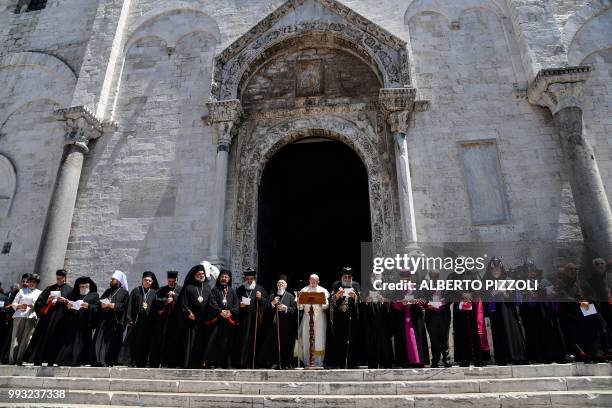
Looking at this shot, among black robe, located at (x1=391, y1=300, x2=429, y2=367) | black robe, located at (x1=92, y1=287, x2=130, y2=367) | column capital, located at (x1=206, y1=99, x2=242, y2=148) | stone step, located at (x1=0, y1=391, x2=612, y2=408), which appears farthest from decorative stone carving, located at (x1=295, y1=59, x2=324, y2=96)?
stone step, located at (x1=0, y1=391, x2=612, y2=408)

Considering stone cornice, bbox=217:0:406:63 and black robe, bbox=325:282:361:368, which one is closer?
black robe, bbox=325:282:361:368

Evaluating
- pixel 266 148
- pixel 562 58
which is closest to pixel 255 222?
pixel 266 148

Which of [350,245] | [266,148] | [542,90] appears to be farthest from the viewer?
[350,245]

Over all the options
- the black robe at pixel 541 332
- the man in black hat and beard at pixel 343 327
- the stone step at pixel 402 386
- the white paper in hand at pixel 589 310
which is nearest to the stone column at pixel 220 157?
the man in black hat and beard at pixel 343 327

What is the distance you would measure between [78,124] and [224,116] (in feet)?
13.2

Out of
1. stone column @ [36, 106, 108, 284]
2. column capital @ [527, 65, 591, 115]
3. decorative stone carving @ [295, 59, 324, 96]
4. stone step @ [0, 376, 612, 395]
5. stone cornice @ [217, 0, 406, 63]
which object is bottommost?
stone step @ [0, 376, 612, 395]

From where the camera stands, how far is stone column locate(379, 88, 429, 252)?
977 cm

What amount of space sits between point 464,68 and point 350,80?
309 centimetres

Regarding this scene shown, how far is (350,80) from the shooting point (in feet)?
38.4

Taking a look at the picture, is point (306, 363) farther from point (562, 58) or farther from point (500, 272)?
point (562, 58)

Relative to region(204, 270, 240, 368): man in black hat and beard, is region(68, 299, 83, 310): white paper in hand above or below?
above

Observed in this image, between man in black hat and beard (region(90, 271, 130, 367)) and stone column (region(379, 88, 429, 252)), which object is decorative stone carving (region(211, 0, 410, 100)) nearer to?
stone column (region(379, 88, 429, 252))

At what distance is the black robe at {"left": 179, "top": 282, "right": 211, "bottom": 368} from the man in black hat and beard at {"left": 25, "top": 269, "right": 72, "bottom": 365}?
2.13 metres

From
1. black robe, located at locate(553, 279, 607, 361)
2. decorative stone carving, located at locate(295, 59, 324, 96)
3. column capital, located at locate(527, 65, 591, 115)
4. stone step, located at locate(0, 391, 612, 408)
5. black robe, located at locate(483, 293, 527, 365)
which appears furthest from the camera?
decorative stone carving, located at locate(295, 59, 324, 96)
